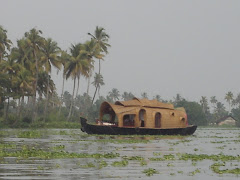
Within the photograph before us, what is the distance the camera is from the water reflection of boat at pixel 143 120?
4509cm

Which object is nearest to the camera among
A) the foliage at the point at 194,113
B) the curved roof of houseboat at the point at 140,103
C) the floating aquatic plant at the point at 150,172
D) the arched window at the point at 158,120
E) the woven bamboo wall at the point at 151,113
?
the floating aquatic plant at the point at 150,172

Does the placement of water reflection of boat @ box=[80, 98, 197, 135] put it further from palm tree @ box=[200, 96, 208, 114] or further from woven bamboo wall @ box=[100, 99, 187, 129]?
palm tree @ box=[200, 96, 208, 114]

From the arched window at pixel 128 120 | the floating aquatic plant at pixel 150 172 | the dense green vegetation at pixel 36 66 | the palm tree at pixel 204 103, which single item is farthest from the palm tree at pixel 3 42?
the palm tree at pixel 204 103

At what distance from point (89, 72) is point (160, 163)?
62.3 meters

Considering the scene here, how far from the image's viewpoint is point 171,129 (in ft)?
155

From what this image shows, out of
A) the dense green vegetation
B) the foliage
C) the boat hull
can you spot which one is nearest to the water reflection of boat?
the boat hull

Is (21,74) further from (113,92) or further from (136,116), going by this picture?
(113,92)

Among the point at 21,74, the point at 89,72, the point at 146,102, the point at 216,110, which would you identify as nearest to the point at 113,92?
the point at 216,110

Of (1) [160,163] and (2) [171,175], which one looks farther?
(1) [160,163]

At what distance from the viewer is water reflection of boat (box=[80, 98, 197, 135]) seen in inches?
1775

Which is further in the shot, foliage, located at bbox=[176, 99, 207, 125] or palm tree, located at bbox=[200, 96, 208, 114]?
palm tree, located at bbox=[200, 96, 208, 114]

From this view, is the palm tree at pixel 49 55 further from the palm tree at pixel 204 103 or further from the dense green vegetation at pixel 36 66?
the palm tree at pixel 204 103

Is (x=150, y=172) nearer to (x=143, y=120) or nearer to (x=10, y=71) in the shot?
(x=143, y=120)

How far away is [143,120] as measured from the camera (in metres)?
48.5
